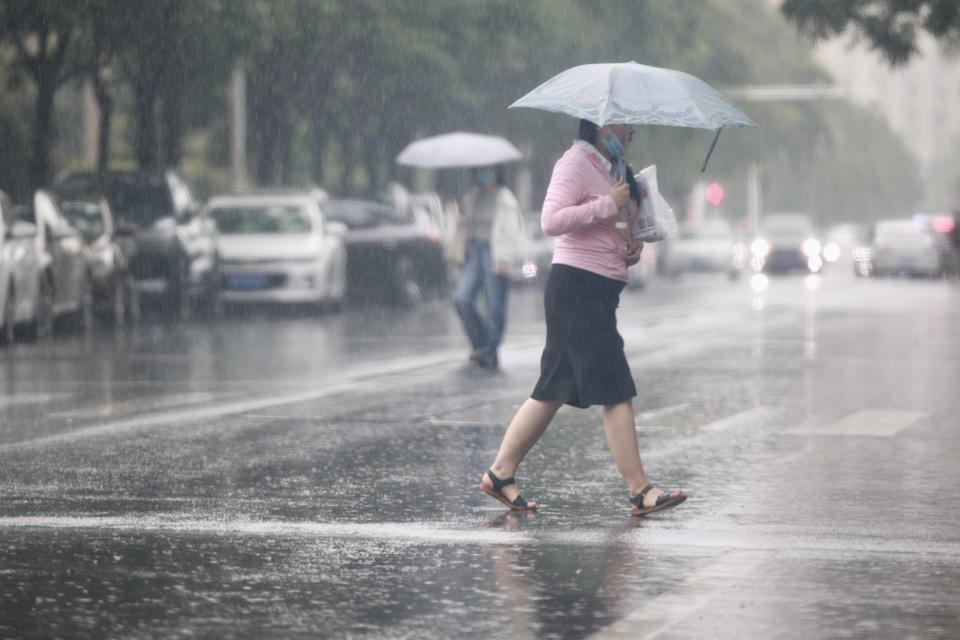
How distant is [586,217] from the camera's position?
8.83 meters

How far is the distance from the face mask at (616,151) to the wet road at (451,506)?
1.45 metres

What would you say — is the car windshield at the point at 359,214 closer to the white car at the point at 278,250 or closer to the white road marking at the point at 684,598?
the white car at the point at 278,250

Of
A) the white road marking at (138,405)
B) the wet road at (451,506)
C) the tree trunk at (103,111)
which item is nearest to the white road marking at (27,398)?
the wet road at (451,506)

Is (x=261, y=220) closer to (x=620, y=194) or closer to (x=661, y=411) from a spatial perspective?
(x=661, y=411)

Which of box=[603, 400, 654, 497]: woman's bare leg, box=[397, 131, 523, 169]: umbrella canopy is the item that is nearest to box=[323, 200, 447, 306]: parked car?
box=[397, 131, 523, 169]: umbrella canopy

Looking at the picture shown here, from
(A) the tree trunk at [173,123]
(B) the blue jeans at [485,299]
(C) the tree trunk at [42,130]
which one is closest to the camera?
(B) the blue jeans at [485,299]

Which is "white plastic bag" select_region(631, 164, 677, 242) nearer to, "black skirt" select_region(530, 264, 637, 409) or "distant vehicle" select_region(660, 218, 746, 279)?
"black skirt" select_region(530, 264, 637, 409)

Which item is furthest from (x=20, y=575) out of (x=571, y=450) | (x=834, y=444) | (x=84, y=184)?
(x=84, y=184)

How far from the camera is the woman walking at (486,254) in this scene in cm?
1762

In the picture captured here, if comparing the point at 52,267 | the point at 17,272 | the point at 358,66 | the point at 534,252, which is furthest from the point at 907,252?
the point at 17,272

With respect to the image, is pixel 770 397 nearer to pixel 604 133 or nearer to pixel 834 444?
pixel 834 444

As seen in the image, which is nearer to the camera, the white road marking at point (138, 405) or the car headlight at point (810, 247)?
the white road marking at point (138, 405)

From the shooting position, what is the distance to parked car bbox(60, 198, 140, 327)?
77.8 feet

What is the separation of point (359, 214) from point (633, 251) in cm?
2239
